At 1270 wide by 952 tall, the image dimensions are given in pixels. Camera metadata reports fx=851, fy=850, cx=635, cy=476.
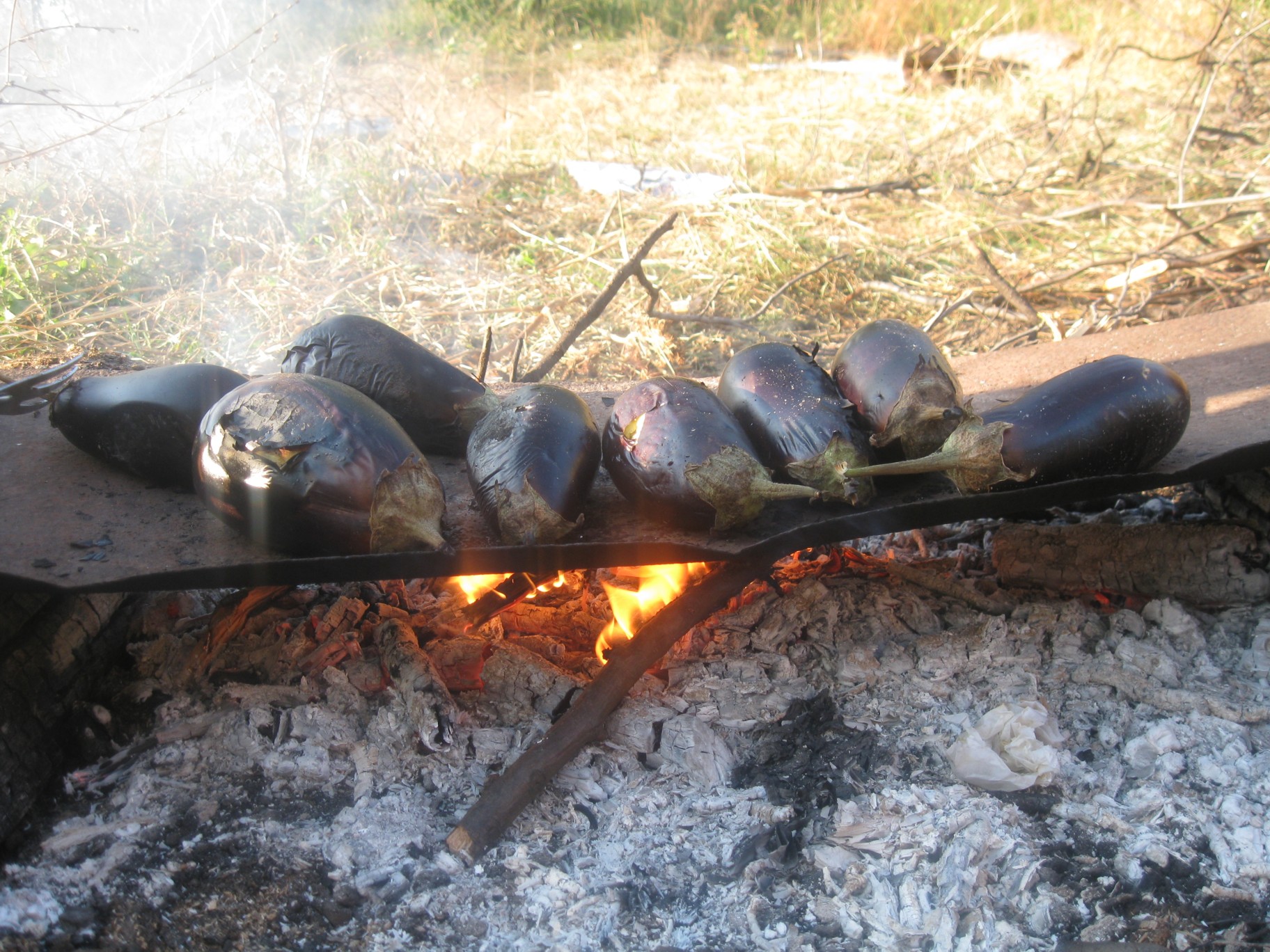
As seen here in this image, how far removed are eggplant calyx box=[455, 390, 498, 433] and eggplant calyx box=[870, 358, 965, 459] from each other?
993 millimetres

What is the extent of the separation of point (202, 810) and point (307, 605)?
686 mm

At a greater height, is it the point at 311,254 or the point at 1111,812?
the point at 311,254

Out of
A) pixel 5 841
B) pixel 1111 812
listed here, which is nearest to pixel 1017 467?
pixel 1111 812

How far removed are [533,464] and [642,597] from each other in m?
0.66

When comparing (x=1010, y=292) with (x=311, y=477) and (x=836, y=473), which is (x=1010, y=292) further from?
(x=311, y=477)

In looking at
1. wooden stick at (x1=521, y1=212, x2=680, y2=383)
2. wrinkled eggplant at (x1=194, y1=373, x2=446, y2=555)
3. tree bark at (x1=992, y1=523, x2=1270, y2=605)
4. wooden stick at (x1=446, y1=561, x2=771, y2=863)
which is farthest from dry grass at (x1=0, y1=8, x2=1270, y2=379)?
wrinkled eggplant at (x1=194, y1=373, x2=446, y2=555)

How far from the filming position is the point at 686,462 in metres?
1.83

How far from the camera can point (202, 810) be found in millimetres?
1800

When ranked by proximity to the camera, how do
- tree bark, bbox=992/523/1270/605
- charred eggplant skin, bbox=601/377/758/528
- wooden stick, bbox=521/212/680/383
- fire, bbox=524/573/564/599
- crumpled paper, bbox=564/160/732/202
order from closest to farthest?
1. charred eggplant skin, bbox=601/377/758/528
2. tree bark, bbox=992/523/1270/605
3. fire, bbox=524/573/564/599
4. wooden stick, bbox=521/212/680/383
5. crumpled paper, bbox=564/160/732/202

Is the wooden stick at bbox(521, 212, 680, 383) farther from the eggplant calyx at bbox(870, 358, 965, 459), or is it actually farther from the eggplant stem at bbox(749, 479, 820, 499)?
the eggplant stem at bbox(749, 479, 820, 499)

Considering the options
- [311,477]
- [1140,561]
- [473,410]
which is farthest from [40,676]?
[1140,561]

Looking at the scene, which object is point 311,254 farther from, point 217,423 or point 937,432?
point 937,432

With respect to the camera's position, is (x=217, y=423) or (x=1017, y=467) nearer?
(x=217, y=423)

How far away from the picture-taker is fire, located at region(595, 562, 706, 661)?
90.9 inches
